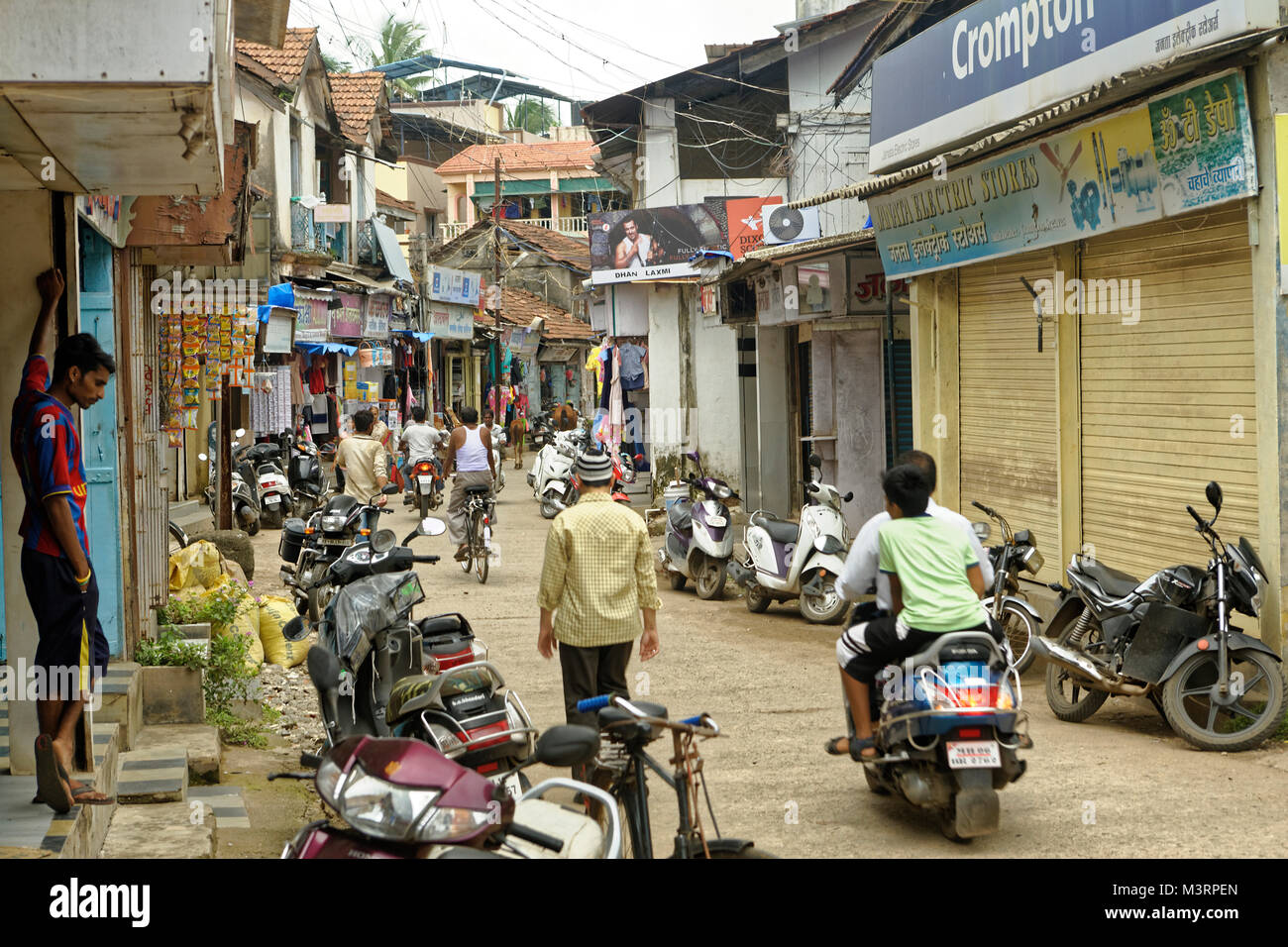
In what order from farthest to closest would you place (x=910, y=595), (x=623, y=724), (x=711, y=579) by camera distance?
(x=711, y=579)
(x=910, y=595)
(x=623, y=724)

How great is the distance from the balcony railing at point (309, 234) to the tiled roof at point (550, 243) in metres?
20.5

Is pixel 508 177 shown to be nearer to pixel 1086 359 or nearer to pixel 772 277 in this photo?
pixel 772 277

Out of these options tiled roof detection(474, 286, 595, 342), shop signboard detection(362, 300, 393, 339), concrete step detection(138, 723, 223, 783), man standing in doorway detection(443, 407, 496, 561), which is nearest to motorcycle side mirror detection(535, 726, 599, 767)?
concrete step detection(138, 723, 223, 783)

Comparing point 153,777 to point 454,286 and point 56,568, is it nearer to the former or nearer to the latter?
point 56,568

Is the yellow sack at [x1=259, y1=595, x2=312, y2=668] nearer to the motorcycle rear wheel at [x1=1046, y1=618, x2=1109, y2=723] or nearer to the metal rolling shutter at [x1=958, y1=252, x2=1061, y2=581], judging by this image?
the motorcycle rear wheel at [x1=1046, y1=618, x2=1109, y2=723]

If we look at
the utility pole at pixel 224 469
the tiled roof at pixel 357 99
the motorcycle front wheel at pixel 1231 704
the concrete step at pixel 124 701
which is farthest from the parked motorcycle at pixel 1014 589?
the tiled roof at pixel 357 99

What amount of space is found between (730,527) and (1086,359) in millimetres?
4395

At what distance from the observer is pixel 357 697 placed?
21.9 ft

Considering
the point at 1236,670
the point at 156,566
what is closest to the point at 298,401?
the point at 156,566

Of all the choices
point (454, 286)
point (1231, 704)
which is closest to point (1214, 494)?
point (1231, 704)

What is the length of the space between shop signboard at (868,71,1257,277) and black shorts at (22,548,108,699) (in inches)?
264

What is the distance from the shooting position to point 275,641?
10477mm

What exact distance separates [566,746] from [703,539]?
401 inches

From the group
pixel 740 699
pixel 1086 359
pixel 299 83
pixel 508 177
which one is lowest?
pixel 740 699
